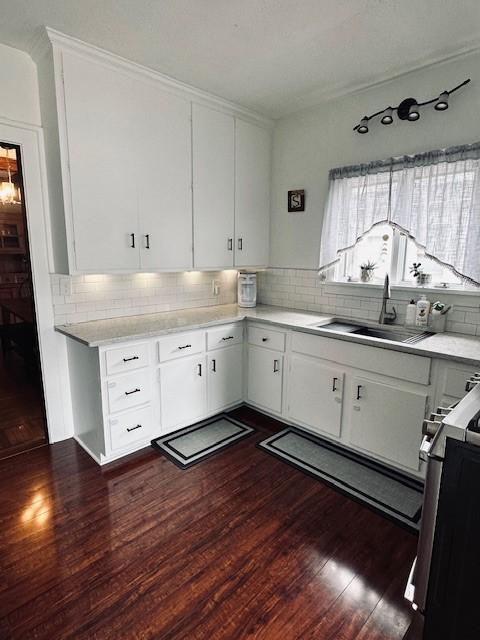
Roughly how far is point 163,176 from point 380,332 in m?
2.06

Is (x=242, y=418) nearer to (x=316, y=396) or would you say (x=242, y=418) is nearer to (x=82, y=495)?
(x=316, y=396)

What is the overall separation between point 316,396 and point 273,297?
4.20ft

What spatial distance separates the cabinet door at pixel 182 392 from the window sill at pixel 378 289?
1.31 m

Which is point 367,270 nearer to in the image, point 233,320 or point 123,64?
point 233,320

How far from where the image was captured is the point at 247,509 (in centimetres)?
208

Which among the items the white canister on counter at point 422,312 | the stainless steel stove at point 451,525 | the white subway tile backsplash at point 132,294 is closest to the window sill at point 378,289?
the white canister on counter at point 422,312

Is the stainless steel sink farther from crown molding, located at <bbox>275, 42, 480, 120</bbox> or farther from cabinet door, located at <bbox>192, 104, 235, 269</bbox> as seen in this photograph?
crown molding, located at <bbox>275, 42, 480, 120</bbox>

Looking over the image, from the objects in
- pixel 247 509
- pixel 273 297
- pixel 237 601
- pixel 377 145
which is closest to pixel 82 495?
pixel 247 509

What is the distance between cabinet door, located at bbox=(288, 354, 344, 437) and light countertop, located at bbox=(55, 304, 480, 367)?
26 centimetres

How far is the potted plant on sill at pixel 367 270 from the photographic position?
2996 millimetres

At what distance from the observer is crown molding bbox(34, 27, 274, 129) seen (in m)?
2.14

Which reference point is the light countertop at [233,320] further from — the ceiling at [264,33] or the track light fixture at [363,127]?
the ceiling at [264,33]

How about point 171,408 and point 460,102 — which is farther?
point 171,408

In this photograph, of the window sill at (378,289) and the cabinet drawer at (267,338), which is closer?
the window sill at (378,289)
